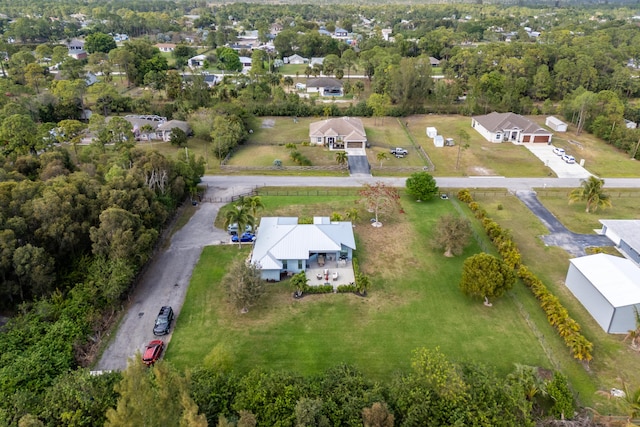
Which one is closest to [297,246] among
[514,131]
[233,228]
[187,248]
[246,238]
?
[246,238]

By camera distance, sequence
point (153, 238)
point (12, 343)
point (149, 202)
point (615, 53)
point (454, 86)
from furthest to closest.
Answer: point (615, 53), point (454, 86), point (149, 202), point (153, 238), point (12, 343)

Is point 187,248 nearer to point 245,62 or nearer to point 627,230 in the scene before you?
point 627,230

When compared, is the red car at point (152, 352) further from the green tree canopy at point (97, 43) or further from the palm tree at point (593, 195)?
the green tree canopy at point (97, 43)

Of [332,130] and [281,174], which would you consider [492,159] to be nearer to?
[332,130]

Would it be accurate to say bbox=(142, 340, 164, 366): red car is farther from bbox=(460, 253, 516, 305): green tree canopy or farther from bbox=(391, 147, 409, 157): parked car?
bbox=(391, 147, 409, 157): parked car

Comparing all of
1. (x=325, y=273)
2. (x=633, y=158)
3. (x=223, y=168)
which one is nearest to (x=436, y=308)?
(x=325, y=273)

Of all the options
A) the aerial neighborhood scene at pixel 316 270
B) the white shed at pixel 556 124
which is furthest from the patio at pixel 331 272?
the white shed at pixel 556 124
